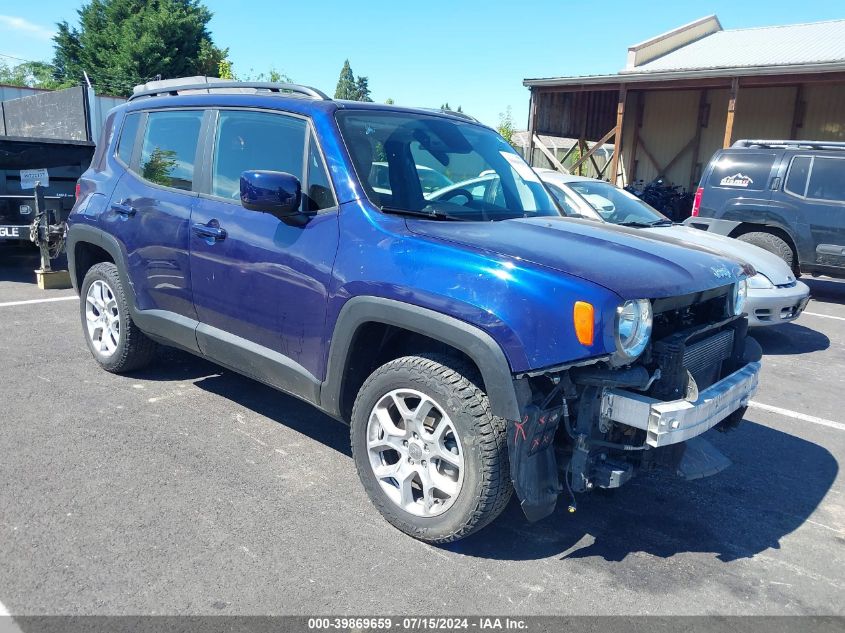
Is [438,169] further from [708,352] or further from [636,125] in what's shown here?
[636,125]

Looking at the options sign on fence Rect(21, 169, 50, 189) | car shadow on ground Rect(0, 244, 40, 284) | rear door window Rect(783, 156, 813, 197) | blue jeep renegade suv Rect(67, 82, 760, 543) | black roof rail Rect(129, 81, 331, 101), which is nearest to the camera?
blue jeep renegade suv Rect(67, 82, 760, 543)

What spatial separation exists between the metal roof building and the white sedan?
858 centimetres

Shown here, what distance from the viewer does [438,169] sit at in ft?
12.4

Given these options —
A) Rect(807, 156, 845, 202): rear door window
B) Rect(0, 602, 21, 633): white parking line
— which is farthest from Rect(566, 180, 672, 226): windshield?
Rect(0, 602, 21, 633): white parking line

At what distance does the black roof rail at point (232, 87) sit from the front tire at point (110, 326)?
49.8 inches

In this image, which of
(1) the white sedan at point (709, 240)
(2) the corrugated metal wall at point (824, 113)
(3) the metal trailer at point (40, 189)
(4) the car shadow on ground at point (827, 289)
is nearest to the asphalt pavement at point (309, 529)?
(1) the white sedan at point (709, 240)

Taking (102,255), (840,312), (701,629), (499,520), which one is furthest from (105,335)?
(840,312)

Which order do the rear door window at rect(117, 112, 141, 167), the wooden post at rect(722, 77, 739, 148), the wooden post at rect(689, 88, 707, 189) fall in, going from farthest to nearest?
1. the wooden post at rect(689, 88, 707, 189)
2. the wooden post at rect(722, 77, 739, 148)
3. the rear door window at rect(117, 112, 141, 167)

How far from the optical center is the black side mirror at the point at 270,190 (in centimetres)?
327

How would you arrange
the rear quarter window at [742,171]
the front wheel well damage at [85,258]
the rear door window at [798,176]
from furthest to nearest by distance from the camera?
the rear quarter window at [742,171]
the rear door window at [798,176]
the front wheel well damage at [85,258]

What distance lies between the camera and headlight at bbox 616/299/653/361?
2.70m

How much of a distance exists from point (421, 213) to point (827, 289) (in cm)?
1004

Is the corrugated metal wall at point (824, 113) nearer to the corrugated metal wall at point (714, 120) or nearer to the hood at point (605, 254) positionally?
the corrugated metal wall at point (714, 120)

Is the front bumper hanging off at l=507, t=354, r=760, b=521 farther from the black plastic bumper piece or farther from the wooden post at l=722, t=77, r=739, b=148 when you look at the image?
the wooden post at l=722, t=77, r=739, b=148
